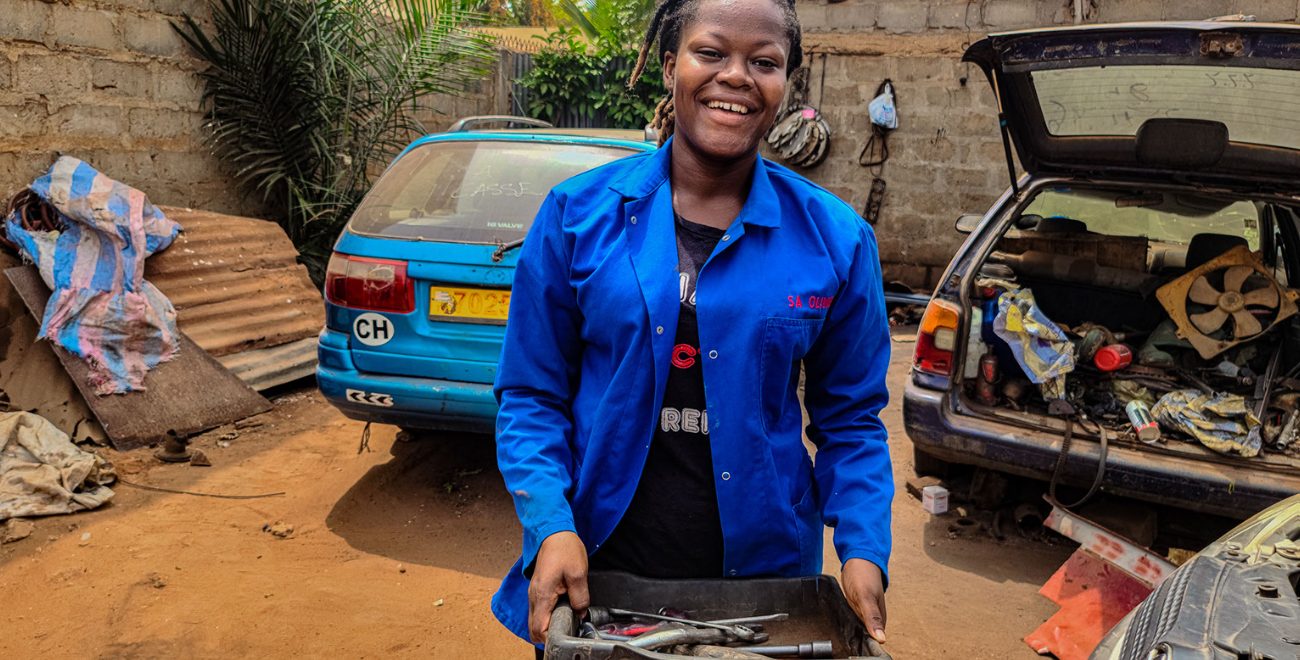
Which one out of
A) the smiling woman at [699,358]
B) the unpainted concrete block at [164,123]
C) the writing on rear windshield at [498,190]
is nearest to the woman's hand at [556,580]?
the smiling woman at [699,358]

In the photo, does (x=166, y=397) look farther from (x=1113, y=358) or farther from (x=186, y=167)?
(x=1113, y=358)

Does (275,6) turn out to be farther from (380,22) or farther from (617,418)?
(617,418)

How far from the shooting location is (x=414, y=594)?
12.3 ft

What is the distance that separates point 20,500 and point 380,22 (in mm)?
5191

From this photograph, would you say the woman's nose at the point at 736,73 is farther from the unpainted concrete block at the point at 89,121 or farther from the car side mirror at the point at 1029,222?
the unpainted concrete block at the point at 89,121

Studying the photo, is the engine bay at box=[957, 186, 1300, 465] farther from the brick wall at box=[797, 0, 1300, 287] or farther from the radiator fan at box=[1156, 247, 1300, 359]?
the brick wall at box=[797, 0, 1300, 287]

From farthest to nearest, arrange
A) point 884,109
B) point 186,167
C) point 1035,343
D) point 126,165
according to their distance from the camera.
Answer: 1. point 884,109
2. point 186,167
3. point 126,165
4. point 1035,343

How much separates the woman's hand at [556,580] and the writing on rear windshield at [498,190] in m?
3.04

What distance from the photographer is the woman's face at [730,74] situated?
1630 mm

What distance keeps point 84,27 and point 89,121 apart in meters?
0.54


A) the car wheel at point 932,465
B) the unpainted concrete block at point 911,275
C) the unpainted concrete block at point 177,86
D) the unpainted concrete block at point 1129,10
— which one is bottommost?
the unpainted concrete block at point 911,275

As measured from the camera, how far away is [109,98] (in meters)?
6.32

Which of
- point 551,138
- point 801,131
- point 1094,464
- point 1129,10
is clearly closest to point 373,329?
point 551,138

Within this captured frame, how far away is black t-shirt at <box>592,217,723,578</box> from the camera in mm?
1639
